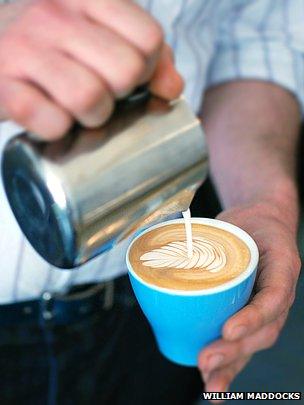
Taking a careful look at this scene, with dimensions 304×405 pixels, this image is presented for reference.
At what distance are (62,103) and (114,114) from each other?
0.03 meters

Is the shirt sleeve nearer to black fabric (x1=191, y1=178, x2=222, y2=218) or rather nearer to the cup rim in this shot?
black fabric (x1=191, y1=178, x2=222, y2=218)

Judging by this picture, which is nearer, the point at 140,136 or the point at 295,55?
the point at 140,136

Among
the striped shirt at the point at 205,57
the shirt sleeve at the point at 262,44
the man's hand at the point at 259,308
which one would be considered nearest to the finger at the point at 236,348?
the man's hand at the point at 259,308

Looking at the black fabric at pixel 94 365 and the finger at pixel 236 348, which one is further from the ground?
the finger at pixel 236 348

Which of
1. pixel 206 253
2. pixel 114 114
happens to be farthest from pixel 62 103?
pixel 206 253

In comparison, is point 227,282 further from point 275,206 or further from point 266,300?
point 275,206

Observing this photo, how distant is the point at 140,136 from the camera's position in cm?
27

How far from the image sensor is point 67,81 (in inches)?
9.6

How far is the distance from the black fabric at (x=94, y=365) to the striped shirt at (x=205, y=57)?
0.06 metres

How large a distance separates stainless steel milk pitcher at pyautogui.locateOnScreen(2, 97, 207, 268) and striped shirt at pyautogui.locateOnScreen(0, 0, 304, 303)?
0.14 meters

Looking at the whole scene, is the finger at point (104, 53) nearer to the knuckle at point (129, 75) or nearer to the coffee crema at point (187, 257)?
the knuckle at point (129, 75)

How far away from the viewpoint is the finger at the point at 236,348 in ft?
1.15

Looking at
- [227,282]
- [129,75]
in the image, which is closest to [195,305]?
[227,282]

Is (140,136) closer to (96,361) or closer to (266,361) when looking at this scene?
(266,361)
